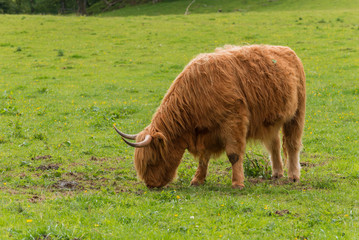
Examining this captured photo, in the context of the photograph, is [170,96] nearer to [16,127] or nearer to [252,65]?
[252,65]

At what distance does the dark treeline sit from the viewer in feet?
190

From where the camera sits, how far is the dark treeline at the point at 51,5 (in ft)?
190

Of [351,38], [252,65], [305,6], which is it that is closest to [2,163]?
[252,65]

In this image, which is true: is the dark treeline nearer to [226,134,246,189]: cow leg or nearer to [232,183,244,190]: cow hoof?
[226,134,246,189]: cow leg

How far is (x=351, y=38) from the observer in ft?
81.3

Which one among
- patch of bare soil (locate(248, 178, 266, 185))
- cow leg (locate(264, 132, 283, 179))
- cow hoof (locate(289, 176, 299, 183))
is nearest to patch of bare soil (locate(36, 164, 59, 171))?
patch of bare soil (locate(248, 178, 266, 185))

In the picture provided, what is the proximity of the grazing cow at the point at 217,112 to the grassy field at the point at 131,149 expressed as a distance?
20.9 inches

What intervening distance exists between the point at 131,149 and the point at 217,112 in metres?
3.90

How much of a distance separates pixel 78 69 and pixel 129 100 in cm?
609

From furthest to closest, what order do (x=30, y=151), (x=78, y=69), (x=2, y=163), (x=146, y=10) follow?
(x=146, y=10), (x=78, y=69), (x=30, y=151), (x=2, y=163)

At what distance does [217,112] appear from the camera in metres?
7.45

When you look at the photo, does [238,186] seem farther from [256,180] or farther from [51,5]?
[51,5]

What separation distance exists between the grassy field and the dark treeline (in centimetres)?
3104

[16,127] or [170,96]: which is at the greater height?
[170,96]
